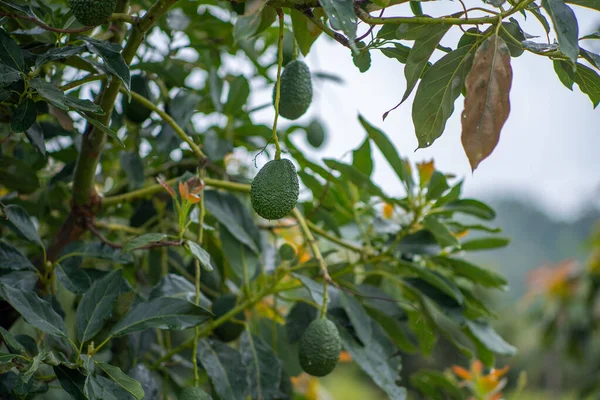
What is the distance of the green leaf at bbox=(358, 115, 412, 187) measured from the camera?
1.00 meters

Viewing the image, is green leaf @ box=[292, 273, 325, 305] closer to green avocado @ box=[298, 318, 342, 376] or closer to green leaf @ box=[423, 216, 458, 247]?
green avocado @ box=[298, 318, 342, 376]

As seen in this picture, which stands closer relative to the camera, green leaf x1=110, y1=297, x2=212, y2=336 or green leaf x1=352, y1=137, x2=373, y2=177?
green leaf x1=110, y1=297, x2=212, y2=336

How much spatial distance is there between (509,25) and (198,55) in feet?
2.56

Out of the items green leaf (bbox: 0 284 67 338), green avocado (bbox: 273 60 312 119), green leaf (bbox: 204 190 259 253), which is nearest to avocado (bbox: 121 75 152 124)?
green leaf (bbox: 204 190 259 253)

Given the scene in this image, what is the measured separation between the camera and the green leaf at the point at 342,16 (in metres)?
0.51

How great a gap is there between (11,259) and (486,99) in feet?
1.93

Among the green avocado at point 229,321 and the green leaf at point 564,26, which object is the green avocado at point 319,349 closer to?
the green avocado at point 229,321

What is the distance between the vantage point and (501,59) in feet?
1.89

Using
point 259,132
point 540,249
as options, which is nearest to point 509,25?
point 259,132

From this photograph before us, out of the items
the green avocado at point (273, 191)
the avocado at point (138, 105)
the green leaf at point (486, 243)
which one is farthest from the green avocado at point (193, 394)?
the green leaf at point (486, 243)

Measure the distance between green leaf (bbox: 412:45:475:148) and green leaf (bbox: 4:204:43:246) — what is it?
51 cm

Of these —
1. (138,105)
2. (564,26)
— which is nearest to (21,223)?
(138,105)

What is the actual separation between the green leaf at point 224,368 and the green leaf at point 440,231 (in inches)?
13.9

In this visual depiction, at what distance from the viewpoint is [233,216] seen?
94 cm
